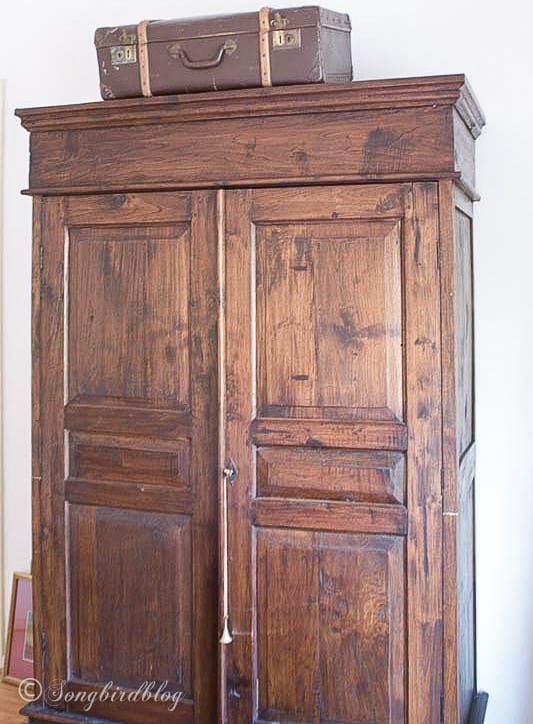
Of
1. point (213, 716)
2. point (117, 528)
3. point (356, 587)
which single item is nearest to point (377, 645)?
point (356, 587)

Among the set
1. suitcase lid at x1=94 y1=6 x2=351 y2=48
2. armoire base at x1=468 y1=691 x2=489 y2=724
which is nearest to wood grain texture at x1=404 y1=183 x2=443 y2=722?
armoire base at x1=468 y1=691 x2=489 y2=724

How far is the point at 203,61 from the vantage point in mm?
2305

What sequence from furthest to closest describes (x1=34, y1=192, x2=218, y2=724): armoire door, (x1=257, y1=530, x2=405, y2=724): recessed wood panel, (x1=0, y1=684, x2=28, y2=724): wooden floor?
(x1=0, y1=684, x2=28, y2=724): wooden floor, (x1=34, y1=192, x2=218, y2=724): armoire door, (x1=257, y1=530, x2=405, y2=724): recessed wood panel

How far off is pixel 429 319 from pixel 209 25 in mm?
909

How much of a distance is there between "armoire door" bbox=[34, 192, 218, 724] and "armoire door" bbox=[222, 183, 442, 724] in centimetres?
9

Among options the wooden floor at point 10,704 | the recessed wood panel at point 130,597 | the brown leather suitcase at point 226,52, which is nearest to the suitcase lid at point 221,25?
the brown leather suitcase at point 226,52

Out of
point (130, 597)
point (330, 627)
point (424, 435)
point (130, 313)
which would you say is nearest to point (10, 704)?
point (130, 597)

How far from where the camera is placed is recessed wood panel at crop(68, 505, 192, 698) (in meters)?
2.42

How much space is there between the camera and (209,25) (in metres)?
2.29

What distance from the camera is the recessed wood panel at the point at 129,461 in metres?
2.40

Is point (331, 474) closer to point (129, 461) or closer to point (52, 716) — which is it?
point (129, 461)

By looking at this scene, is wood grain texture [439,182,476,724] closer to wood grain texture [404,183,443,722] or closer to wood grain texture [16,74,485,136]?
wood grain texture [404,183,443,722]

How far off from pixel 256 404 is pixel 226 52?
875 millimetres

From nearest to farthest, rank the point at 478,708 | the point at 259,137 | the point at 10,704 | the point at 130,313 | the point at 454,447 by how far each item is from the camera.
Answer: the point at 454,447, the point at 259,137, the point at 130,313, the point at 478,708, the point at 10,704
